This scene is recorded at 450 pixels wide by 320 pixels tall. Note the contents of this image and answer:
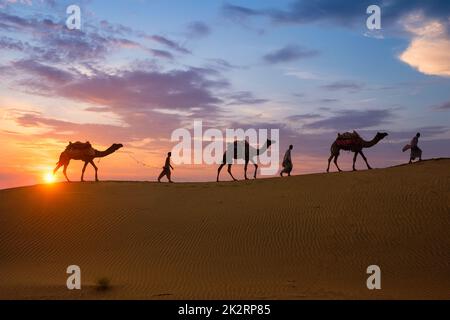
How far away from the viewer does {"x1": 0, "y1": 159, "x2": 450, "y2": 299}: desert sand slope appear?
1138 centimetres

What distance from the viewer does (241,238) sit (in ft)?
50.8

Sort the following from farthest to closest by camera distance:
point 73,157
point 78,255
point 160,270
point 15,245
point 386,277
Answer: point 73,157 < point 15,245 < point 78,255 < point 160,270 < point 386,277

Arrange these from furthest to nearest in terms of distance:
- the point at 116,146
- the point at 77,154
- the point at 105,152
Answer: the point at 116,146 < the point at 105,152 < the point at 77,154

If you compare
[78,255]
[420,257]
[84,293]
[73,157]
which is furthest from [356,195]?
[73,157]

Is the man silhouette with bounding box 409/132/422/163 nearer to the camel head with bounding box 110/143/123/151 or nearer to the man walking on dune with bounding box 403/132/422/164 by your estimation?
the man walking on dune with bounding box 403/132/422/164

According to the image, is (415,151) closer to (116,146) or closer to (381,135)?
(381,135)

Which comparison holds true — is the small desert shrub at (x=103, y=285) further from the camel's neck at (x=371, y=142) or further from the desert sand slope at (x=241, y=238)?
the camel's neck at (x=371, y=142)

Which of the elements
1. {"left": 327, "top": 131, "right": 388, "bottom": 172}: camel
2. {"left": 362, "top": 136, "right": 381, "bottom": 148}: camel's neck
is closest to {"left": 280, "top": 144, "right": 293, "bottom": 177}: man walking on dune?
{"left": 327, "top": 131, "right": 388, "bottom": 172}: camel

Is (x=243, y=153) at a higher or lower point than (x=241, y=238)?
higher

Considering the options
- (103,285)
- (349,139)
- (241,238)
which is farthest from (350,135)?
(103,285)

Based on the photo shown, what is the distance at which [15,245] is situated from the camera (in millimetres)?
15984

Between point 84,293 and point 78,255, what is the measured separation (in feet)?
15.0
